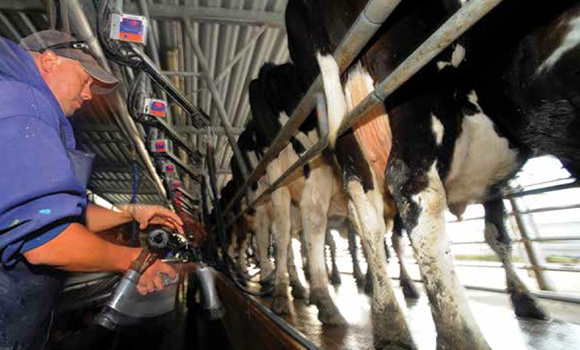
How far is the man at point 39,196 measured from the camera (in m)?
0.72

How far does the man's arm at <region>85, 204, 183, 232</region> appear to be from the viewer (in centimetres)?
161

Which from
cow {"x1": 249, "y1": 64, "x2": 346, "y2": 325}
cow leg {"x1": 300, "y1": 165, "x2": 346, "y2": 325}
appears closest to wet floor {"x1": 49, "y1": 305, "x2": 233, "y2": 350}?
cow {"x1": 249, "y1": 64, "x2": 346, "y2": 325}

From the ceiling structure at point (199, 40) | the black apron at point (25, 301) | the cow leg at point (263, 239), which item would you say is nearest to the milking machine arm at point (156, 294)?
the black apron at point (25, 301)

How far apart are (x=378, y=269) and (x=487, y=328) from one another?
1.98 ft

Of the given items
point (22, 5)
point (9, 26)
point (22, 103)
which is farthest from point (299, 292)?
point (9, 26)

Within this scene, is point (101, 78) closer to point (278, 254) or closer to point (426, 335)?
point (426, 335)

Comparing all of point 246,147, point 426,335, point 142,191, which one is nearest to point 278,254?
point 246,147

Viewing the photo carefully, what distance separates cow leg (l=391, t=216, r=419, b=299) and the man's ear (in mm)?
2511

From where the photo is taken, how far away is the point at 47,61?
114cm

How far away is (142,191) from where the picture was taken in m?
12.9

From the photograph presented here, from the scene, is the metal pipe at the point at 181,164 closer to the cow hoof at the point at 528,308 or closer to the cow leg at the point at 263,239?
the cow leg at the point at 263,239

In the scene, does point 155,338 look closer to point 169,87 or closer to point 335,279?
point 335,279

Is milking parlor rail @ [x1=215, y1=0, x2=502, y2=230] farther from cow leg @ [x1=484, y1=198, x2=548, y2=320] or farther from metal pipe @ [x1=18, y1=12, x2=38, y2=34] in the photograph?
metal pipe @ [x1=18, y1=12, x2=38, y2=34]

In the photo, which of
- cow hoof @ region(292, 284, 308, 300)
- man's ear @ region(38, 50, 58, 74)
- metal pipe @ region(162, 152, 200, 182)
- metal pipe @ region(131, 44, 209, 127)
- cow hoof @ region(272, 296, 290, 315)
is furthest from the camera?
metal pipe @ region(162, 152, 200, 182)
